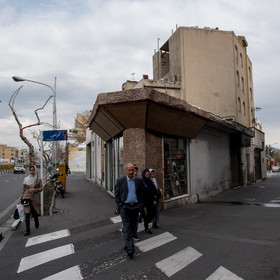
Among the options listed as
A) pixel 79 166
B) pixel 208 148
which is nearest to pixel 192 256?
pixel 208 148

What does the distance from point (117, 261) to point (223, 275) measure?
1.76 m

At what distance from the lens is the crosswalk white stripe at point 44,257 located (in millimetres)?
4625

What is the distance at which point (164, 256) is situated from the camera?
4824 mm

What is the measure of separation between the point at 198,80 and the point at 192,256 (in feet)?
78.0

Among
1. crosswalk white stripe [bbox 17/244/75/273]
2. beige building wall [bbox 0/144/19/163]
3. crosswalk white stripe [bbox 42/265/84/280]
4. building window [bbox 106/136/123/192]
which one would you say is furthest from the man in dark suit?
beige building wall [bbox 0/144/19/163]

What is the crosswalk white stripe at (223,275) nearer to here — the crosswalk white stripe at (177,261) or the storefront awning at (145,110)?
the crosswalk white stripe at (177,261)

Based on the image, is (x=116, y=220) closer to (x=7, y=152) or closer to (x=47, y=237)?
(x=47, y=237)

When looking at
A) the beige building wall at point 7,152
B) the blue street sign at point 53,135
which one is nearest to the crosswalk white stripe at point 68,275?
the blue street sign at point 53,135

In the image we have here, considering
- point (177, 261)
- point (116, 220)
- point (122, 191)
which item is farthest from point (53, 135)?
point (177, 261)

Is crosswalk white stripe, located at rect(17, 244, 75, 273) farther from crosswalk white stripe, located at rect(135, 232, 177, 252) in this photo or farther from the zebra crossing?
crosswalk white stripe, located at rect(135, 232, 177, 252)

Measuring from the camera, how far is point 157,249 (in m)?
5.22

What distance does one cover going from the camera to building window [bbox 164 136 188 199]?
10016mm

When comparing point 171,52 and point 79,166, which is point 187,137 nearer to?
point 171,52

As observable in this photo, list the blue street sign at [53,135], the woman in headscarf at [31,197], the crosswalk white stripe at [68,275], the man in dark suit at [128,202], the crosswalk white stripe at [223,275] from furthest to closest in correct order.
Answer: the blue street sign at [53,135] < the woman in headscarf at [31,197] < the man in dark suit at [128,202] < the crosswalk white stripe at [68,275] < the crosswalk white stripe at [223,275]
